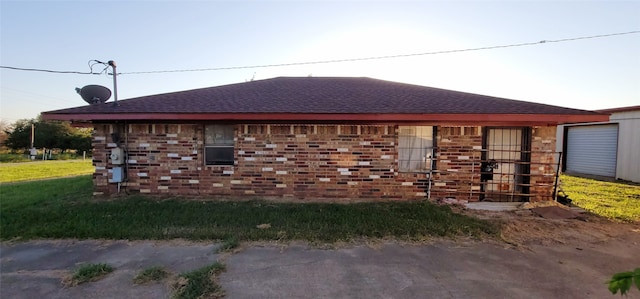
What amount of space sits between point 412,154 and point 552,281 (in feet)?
14.0

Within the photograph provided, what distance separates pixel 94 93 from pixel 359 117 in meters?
8.21

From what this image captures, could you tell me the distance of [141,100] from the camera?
324 inches

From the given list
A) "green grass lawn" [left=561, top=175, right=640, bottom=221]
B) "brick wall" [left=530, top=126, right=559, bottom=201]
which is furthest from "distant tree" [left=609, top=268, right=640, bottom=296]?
"brick wall" [left=530, top=126, right=559, bottom=201]

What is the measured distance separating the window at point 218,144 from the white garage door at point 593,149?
51.3 feet

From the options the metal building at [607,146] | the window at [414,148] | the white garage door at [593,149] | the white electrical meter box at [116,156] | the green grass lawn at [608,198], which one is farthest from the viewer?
the white garage door at [593,149]

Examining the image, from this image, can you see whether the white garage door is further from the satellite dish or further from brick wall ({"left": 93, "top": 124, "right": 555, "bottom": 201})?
the satellite dish

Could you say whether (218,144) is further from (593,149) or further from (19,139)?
(19,139)

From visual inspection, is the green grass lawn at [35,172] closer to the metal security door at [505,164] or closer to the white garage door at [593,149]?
the metal security door at [505,164]

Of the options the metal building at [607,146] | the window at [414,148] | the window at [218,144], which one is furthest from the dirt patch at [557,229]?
the metal building at [607,146]

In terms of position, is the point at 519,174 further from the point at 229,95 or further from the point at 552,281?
the point at 229,95

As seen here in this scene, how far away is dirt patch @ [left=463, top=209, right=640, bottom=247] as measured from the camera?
4.89 m

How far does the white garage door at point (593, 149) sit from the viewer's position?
515 inches

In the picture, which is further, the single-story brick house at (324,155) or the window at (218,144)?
the window at (218,144)

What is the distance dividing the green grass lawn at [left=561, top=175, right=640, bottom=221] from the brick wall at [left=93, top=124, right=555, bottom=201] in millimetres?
1329
